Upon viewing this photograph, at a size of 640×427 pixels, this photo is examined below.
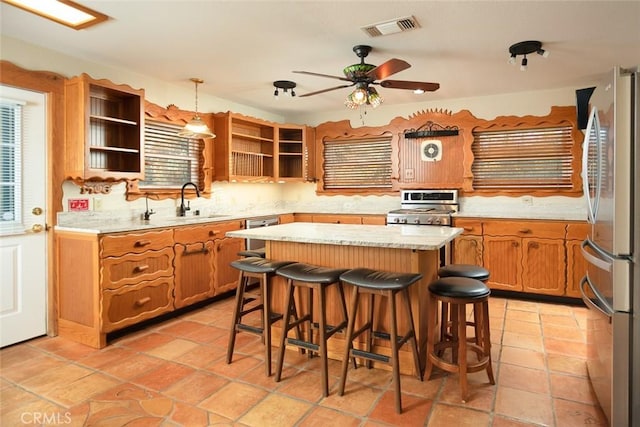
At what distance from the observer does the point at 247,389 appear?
2.41m

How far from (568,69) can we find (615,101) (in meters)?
2.53

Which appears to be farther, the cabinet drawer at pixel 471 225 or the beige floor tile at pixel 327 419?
the cabinet drawer at pixel 471 225

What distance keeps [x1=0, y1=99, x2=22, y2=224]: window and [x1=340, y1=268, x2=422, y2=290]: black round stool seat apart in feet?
9.18

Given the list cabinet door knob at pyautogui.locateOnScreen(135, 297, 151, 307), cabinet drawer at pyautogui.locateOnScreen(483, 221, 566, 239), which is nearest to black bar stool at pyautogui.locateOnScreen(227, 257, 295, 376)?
cabinet door knob at pyautogui.locateOnScreen(135, 297, 151, 307)

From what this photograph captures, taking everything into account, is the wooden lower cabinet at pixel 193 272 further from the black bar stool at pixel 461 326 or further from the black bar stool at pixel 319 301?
the black bar stool at pixel 461 326

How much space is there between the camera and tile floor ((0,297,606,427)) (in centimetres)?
210

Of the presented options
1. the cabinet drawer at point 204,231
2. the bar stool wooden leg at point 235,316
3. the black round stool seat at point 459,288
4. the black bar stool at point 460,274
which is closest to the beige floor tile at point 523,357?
the black bar stool at point 460,274

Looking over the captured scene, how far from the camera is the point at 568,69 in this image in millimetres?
3865

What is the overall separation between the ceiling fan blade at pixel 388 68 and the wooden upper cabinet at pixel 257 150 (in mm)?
2492

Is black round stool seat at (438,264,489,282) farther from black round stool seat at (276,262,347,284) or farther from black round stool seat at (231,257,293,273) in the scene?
black round stool seat at (231,257,293,273)

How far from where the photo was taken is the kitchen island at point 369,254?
2479 millimetres

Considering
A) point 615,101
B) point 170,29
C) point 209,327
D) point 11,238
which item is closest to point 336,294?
point 209,327

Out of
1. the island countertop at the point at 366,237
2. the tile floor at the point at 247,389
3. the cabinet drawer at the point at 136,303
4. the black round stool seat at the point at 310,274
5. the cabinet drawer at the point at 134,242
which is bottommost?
the tile floor at the point at 247,389

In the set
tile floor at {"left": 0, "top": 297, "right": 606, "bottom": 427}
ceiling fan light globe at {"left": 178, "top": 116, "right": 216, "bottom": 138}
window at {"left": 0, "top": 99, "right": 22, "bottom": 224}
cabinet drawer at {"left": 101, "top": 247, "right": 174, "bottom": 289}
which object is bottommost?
tile floor at {"left": 0, "top": 297, "right": 606, "bottom": 427}
